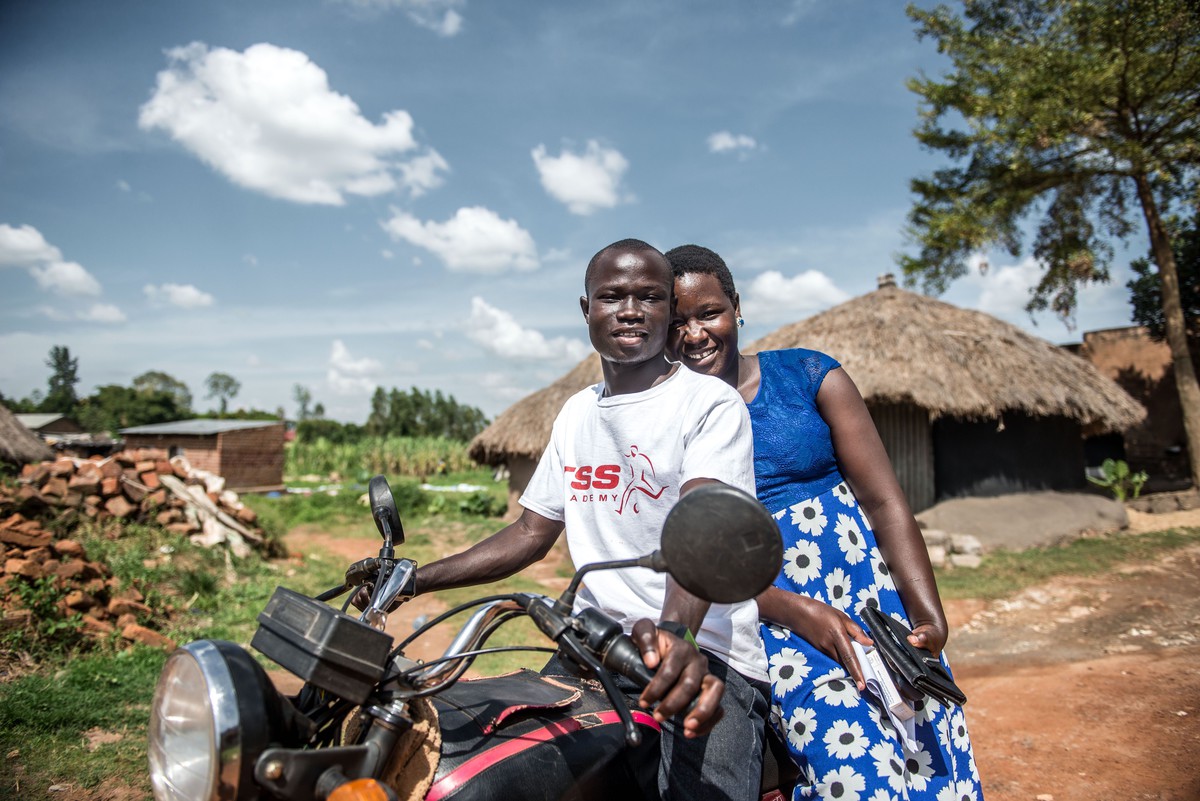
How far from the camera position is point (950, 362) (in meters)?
12.2

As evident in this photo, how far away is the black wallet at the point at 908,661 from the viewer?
1734 mm

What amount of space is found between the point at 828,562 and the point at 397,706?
1311mm

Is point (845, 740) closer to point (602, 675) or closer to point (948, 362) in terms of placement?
point (602, 675)

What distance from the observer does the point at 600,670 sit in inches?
45.8

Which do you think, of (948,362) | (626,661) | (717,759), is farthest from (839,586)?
(948,362)

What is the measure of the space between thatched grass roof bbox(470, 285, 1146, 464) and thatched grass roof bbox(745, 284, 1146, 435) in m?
0.02

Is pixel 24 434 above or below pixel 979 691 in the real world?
above

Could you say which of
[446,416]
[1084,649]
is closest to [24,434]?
[1084,649]

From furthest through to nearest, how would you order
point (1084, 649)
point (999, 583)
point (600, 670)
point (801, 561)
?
point (999, 583) → point (1084, 649) → point (801, 561) → point (600, 670)

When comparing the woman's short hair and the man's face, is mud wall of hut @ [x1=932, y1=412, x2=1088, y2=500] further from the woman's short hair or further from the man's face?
the man's face

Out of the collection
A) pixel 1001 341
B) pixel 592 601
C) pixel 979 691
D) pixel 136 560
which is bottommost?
pixel 979 691

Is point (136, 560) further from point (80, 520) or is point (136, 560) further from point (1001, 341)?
point (1001, 341)

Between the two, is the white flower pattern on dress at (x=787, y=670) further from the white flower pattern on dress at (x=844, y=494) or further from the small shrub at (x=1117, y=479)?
the small shrub at (x=1117, y=479)

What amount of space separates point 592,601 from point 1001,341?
13421mm
